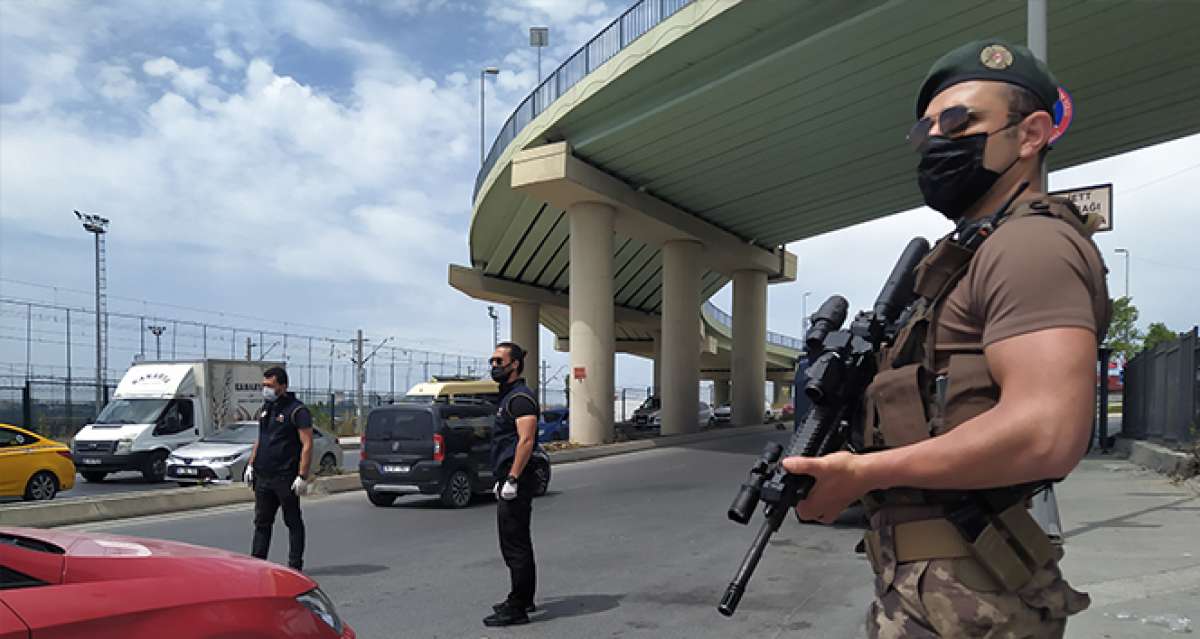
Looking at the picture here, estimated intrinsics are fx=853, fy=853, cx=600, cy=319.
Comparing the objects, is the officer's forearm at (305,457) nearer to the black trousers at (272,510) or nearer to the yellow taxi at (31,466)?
the black trousers at (272,510)

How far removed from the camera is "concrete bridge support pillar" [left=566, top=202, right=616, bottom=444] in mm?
24578

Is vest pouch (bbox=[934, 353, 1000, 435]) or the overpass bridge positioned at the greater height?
the overpass bridge

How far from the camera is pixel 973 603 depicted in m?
1.73

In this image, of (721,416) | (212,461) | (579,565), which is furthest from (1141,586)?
(721,416)

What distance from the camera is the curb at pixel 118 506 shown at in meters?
10.1

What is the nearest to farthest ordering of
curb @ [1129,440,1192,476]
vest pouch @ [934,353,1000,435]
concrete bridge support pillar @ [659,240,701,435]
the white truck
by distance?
vest pouch @ [934,353,1000,435] < curb @ [1129,440,1192,476] < the white truck < concrete bridge support pillar @ [659,240,701,435]

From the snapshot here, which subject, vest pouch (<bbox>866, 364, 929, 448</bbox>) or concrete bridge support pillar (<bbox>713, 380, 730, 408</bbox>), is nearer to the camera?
vest pouch (<bbox>866, 364, 929, 448</bbox>)

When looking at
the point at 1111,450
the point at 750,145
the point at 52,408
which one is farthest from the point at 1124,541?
the point at 52,408

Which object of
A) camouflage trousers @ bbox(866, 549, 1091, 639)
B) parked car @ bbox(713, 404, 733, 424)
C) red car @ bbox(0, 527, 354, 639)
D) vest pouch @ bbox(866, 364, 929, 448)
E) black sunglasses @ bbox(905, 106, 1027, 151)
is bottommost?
parked car @ bbox(713, 404, 733, 424)

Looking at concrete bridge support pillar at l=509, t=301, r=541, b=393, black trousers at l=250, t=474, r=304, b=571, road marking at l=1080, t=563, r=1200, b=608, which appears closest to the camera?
road marking at l=1080, t=563, r=1200, b=608

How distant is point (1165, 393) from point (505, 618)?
13775 millimetres

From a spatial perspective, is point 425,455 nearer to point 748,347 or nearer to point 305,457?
point 305,457

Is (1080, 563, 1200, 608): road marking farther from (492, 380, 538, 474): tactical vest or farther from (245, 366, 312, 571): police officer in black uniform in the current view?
(245, 366, 312, 571): police officer in black uniform

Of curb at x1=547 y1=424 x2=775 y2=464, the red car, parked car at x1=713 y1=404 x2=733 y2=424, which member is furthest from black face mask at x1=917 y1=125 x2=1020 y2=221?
parked car at x1=713 y1=404 x2=733 y2=424
